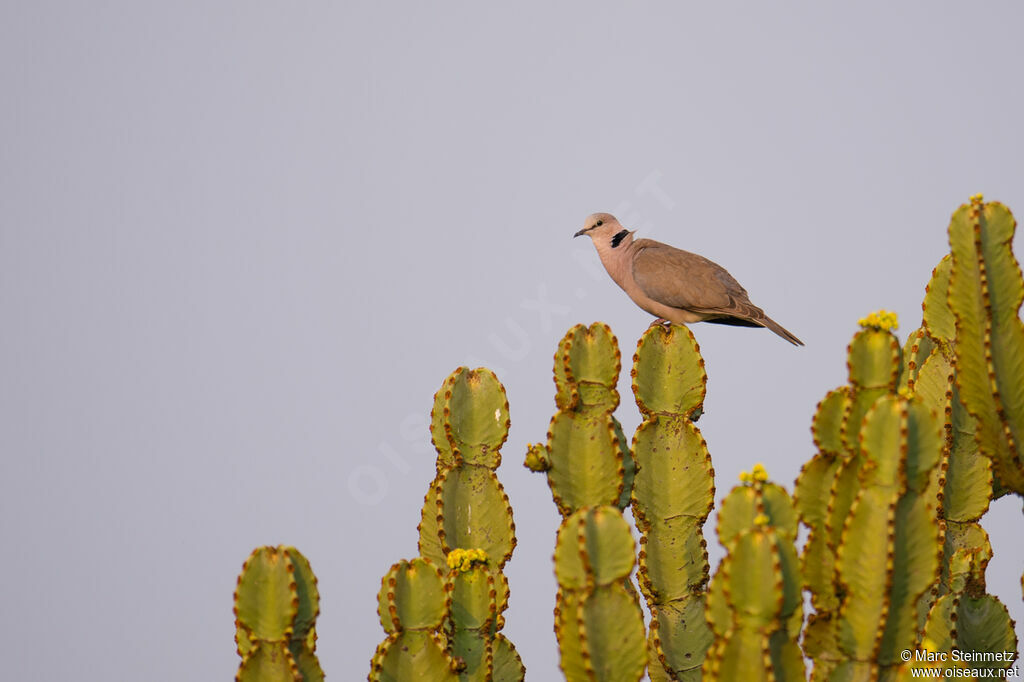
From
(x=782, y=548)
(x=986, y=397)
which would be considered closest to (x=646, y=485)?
(x=986, y=397)

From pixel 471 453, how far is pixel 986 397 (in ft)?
9.56

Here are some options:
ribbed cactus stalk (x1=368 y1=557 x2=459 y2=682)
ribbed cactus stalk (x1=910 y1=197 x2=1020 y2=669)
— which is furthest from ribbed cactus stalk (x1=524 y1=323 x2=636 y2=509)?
ribbed cactus stalk (x1=910 y1=197 x2=1020 y2=669)

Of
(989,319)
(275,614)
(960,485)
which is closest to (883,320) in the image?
(989,319)

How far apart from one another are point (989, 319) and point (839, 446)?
3.38 feet

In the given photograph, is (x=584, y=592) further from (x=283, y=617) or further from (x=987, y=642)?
(x=987, y=642)

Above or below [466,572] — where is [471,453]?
above

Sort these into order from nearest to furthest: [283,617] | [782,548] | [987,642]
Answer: [782,548] < [283,617] < [987,642]

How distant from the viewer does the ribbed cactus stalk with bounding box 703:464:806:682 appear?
5082mm

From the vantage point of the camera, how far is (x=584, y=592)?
5.55m

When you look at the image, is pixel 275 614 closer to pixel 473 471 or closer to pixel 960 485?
pixel 473 471

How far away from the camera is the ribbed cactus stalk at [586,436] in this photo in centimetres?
728

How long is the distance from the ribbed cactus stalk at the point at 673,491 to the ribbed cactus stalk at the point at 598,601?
5.85 feet

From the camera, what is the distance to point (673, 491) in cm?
752

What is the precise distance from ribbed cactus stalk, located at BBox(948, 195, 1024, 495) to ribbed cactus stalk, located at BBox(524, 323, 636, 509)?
1.92 metres
